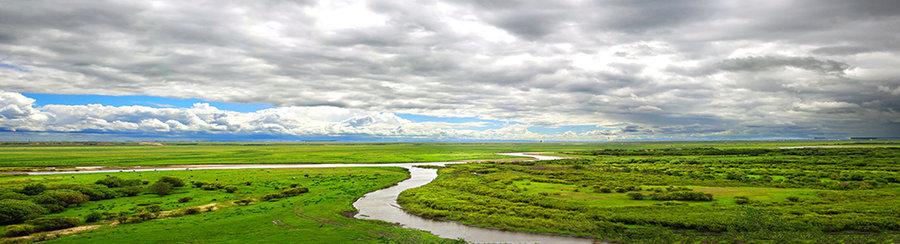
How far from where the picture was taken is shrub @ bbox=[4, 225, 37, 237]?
39.3m

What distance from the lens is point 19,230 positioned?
3981cm

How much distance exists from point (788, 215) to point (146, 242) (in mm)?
56929

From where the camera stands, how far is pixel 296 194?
2709 inches

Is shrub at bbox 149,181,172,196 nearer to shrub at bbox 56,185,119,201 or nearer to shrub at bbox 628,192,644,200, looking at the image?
shrub at bbox 56,185,119,201

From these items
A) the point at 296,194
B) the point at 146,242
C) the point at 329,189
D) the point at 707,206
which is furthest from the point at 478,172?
the point at 146,242

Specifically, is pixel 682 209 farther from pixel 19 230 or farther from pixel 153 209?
pixel 19 230

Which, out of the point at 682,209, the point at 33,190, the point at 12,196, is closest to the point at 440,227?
the point at 682,209

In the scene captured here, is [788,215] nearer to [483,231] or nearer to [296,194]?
[483,231]

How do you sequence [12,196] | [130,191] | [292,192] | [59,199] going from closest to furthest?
[12,196] < [59,199] < [130,191] < [292,192]

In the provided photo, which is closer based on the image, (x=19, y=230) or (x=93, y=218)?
(x=19, y=230)

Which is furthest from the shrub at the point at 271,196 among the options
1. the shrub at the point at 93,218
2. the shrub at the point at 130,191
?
the shrub at the point at 93,218

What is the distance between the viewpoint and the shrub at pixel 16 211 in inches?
1729

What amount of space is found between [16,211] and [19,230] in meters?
7.15

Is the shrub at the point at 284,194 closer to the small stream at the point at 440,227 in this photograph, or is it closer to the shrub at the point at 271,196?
the shrub at the point at 271,196
